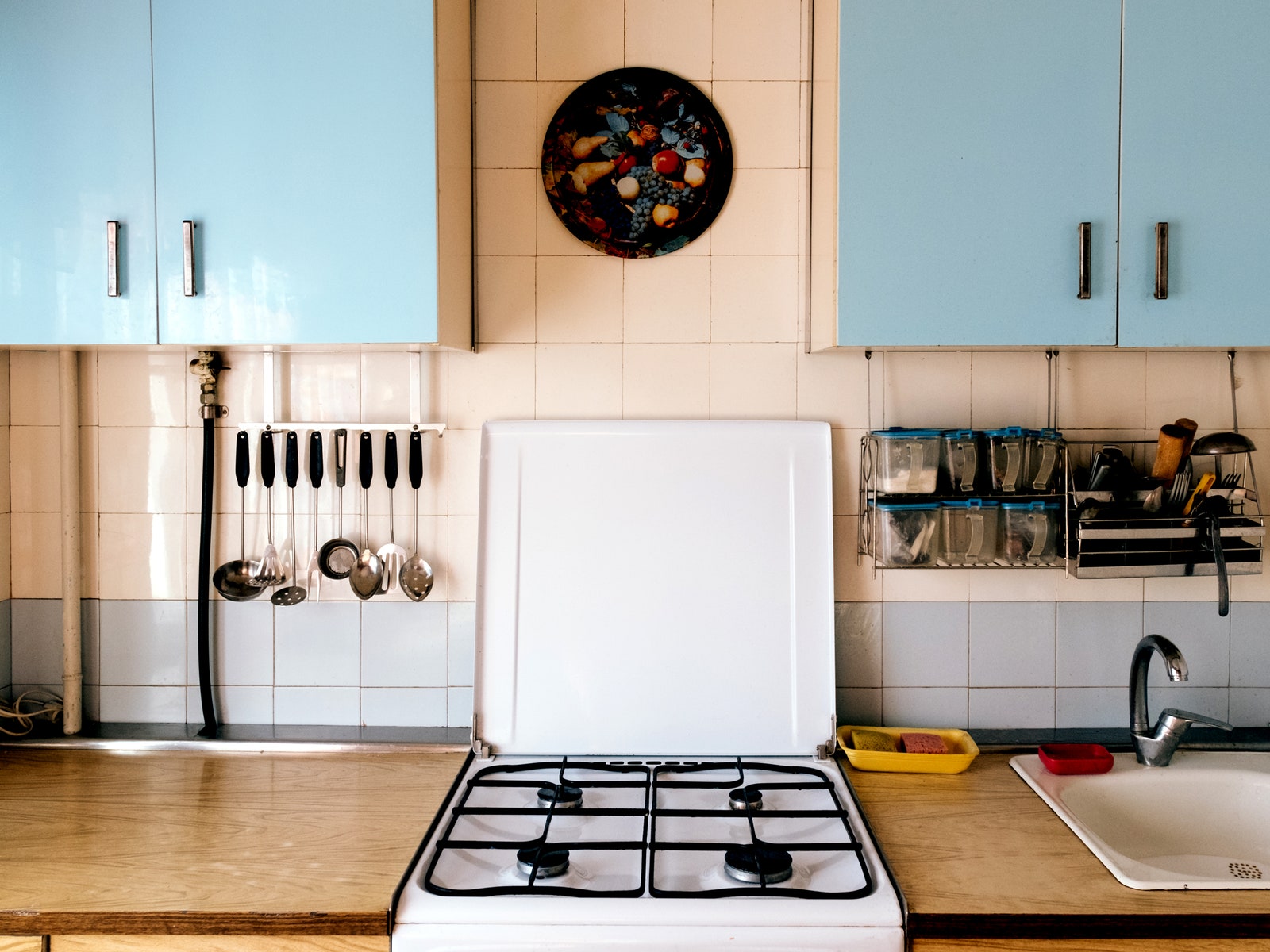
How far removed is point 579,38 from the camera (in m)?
1.78

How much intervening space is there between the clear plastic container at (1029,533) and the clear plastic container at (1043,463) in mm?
40

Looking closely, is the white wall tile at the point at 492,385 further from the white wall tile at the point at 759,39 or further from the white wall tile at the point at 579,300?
the white wall tile at the point at 759,39

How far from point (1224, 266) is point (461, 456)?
1.42 m

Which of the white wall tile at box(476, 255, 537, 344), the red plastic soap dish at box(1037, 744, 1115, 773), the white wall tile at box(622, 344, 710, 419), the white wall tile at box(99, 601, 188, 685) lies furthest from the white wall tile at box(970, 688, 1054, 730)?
the white wall tile at box(99, 601, 188, 685)

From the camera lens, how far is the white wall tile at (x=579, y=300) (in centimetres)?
182

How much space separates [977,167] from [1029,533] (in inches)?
26.7

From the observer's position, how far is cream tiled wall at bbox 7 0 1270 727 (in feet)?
5.88

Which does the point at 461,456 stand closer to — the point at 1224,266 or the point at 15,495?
the point at 15,495

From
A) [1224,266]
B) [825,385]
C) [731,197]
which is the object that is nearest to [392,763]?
[825,385]

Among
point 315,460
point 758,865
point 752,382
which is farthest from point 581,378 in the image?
point 758,865

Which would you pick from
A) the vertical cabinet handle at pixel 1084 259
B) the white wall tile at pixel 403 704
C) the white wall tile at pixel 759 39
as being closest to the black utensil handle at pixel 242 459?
the white wall tile at pixel 403 704

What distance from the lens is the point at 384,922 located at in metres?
1.20

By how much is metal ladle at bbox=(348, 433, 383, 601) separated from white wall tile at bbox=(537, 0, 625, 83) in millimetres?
842

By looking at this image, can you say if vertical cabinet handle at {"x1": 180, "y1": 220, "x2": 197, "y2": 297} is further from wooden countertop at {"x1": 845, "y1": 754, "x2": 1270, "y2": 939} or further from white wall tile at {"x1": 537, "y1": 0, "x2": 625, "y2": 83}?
wooden countertop at {"x1": 845, "y1": 754, "x2": 1270, "y2": 939}
